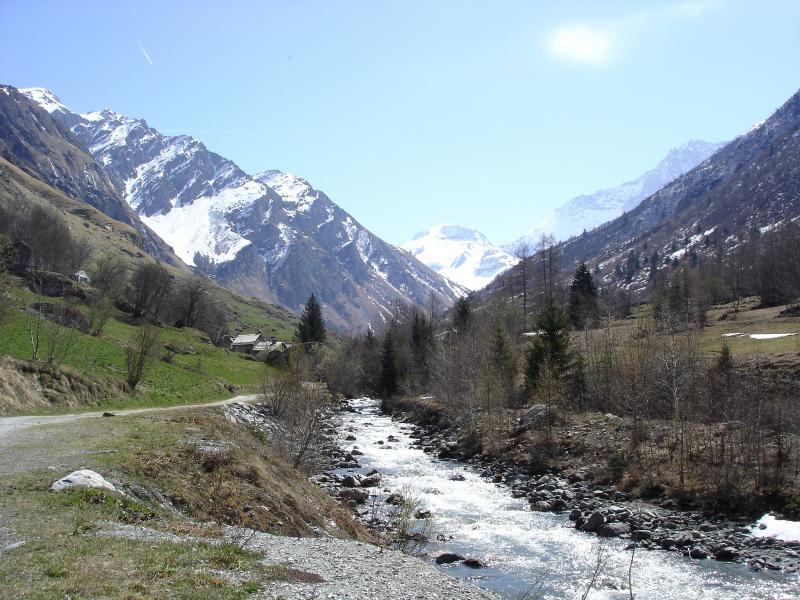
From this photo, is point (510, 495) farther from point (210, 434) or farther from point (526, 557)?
point (210, 434)

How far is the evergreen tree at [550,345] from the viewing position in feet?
170

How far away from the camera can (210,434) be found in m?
26.8

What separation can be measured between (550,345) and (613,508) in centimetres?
2517

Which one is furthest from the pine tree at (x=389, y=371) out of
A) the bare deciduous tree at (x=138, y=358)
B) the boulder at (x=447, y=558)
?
the boulder at (x=447, y=558)

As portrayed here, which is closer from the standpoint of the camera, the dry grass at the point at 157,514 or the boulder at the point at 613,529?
the dry grass at the point at 157,514

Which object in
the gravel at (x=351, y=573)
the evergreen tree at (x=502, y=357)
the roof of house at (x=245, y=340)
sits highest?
the roof of house at (x=245, y=340)

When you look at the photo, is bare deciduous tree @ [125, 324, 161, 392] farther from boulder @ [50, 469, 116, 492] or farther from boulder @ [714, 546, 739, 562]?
boulder @ [714, 546, 739, 562]

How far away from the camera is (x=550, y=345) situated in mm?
53188

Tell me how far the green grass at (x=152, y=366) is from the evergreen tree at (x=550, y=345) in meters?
35.1

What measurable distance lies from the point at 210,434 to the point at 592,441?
27.9 m

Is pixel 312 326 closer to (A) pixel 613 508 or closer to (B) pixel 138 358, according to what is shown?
(B) pixel 138 358

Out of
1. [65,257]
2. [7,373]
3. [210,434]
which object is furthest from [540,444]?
[65,257]

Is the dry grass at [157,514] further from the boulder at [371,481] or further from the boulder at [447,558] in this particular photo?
the boulder at [371,481]

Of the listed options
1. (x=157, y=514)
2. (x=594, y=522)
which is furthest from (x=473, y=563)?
(x=157, y=514)
